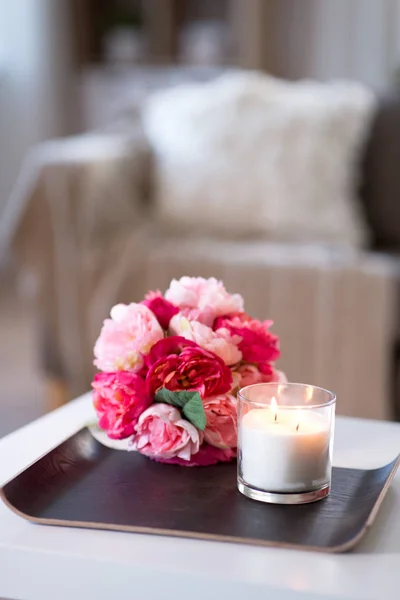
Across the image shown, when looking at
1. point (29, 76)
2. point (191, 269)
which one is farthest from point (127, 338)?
point (29, 76)

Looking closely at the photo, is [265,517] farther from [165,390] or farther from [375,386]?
[375,386]

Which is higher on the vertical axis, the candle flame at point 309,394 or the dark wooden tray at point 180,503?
the candle flame at point 309,394

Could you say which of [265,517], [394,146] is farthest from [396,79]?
[265,517]

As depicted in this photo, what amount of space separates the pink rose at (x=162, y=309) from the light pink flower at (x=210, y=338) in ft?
0.06

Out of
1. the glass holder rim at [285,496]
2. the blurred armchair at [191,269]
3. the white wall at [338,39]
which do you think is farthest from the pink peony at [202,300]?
the white wall at [338,39]

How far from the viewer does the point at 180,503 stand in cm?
83

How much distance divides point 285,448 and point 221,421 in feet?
0.37

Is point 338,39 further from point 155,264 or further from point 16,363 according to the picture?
point 155,264

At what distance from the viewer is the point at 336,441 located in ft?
3.41

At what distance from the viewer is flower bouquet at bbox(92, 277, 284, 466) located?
90 cm

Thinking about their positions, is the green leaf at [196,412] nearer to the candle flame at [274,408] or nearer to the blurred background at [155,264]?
the candle flame at [274,408]

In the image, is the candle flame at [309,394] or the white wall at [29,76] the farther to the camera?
the white wall at [29,76]

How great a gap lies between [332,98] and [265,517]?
1.84 metres

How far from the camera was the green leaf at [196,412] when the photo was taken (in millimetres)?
892
